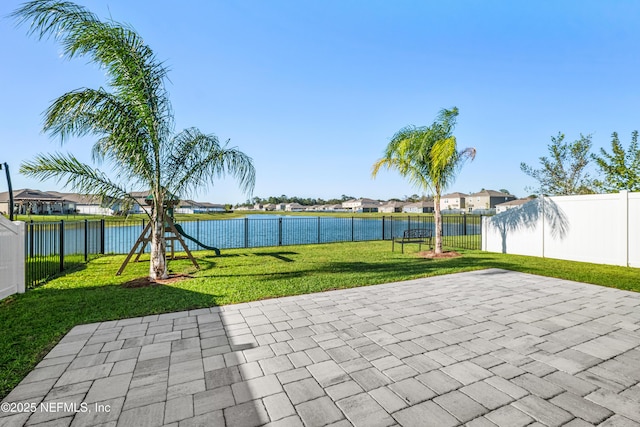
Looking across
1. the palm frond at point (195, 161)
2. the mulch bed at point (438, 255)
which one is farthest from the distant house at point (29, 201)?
the mulch bed at point (438, 255)

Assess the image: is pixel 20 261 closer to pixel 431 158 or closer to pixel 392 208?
pixel 431 158

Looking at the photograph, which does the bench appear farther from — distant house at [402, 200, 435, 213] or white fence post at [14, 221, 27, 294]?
distant house at [402, 200, 435, 213]

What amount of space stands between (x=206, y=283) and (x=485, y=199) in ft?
263

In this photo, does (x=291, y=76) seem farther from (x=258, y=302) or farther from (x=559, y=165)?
(x=559, y=165)

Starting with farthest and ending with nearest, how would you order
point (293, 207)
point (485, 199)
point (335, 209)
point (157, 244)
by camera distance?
point (293, 207) < point (335, 209) < point (485, 199) < point (157, 244)

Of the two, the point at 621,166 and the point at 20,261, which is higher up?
the point at 621,166

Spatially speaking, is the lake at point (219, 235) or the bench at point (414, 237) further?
the bench at point (414, 237)

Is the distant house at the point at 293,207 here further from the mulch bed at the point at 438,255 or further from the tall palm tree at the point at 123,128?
the tall palm tree at the point at 123,128

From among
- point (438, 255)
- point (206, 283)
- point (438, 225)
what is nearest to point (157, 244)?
point (206, 283)

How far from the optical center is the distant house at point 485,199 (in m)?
72.1

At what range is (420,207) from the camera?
274 feet

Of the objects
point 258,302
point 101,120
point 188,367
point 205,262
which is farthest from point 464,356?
point 205,262

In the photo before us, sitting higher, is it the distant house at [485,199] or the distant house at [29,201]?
the distant house at [485,199]

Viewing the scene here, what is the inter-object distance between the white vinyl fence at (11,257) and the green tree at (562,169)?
22724 mm
